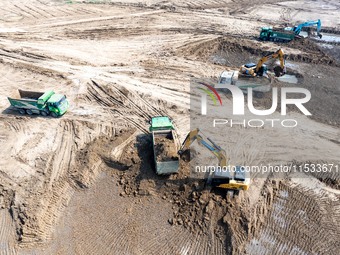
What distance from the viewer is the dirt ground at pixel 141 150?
14.7m

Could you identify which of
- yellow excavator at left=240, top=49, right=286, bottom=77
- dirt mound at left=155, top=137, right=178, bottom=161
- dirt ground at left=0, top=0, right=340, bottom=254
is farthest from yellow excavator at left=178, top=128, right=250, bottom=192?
yellow excavator at left=240, top=49, right=286, bottom=77

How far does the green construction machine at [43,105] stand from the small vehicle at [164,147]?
23.4 ft

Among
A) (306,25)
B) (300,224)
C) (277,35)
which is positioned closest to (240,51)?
(277,35)

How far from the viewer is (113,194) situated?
54.7 feet

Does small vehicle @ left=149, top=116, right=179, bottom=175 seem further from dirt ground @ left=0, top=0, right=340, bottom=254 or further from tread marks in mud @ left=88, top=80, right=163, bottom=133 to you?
tread marks in mud @ left=88, top=80, right=163, bottom=133

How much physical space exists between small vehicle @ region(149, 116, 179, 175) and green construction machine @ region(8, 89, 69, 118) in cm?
713

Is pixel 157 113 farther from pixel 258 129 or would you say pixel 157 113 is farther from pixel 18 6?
pixel 18 6

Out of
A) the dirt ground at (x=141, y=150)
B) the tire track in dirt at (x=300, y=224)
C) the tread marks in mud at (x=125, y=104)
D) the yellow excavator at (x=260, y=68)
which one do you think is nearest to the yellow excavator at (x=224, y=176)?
the dirt ground at (x=141, y=150)

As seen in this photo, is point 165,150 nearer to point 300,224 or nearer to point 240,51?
point 300,224

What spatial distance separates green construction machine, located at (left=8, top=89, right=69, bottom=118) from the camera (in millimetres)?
21828

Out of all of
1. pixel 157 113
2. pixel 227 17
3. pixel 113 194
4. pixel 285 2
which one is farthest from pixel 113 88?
pixel 285 2

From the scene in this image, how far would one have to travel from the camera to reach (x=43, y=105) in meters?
21.9

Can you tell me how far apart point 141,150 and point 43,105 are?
323 inches

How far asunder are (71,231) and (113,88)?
1330 centimetres
